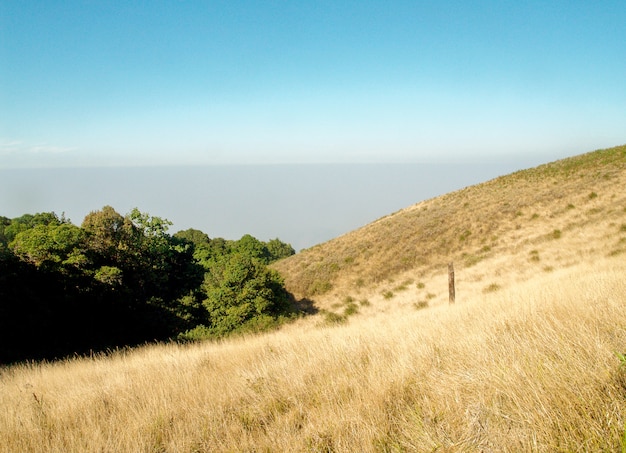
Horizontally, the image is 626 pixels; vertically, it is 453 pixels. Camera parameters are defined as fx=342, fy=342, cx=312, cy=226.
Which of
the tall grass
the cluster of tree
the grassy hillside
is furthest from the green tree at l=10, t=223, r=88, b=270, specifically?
the tall grass

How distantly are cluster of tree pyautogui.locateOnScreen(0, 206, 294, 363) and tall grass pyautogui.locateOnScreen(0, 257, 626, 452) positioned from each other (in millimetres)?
11791

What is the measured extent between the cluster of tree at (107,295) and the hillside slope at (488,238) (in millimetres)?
8270

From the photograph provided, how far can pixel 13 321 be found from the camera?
14320 mm

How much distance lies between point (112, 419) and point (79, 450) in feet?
2.10

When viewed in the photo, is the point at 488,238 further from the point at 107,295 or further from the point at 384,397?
the point at 384,397

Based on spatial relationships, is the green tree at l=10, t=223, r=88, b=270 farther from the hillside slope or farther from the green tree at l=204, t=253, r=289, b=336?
the hillside slope

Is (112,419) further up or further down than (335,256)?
further up

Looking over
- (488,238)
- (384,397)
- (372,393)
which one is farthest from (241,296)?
(488,238)

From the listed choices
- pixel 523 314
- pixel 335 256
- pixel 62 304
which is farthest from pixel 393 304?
pixel 62 304

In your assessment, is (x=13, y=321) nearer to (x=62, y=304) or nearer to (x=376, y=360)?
(x=62, y=304)

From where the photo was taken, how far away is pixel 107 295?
1847cm

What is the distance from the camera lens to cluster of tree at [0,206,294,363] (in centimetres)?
1507

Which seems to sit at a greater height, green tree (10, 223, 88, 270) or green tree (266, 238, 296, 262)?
green tree (10, 223, 88, 270)

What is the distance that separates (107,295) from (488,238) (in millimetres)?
25965
